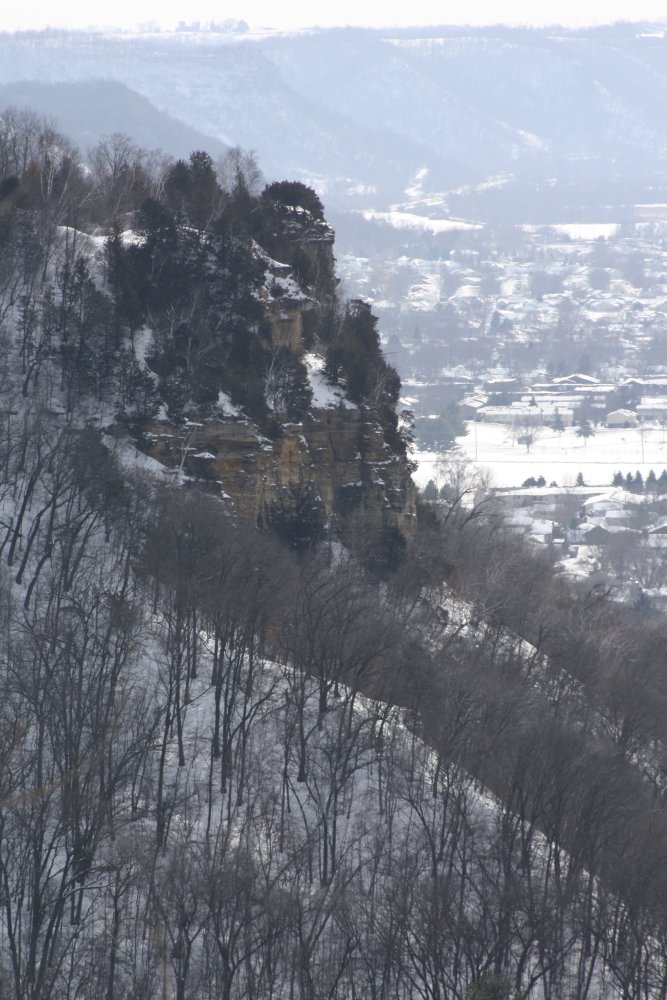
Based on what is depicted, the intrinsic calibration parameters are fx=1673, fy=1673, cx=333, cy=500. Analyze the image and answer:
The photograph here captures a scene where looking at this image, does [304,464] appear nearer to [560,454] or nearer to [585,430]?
[560,454]

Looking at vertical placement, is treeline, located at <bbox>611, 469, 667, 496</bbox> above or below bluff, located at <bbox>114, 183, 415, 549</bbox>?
below

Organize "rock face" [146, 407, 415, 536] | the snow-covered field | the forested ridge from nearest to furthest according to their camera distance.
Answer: the forested ridge, "rock face" [146, 407, 415, 536], the snow-covered field

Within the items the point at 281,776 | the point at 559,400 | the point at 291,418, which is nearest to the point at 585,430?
the point at 559,400

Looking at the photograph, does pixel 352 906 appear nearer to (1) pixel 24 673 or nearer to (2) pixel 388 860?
(2) pixel 388 860

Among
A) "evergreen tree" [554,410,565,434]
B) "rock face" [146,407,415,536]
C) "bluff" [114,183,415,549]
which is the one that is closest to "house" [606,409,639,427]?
"evergreen tree" [554,410,565,434]

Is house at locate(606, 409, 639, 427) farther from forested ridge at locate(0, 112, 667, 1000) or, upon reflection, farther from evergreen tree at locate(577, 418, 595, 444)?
forested ridge at locate(0, 112, 667, 1000)

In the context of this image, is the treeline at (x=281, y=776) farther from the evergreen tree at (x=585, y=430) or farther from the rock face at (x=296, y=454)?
the evergreen tree at (x=585, y=430)
